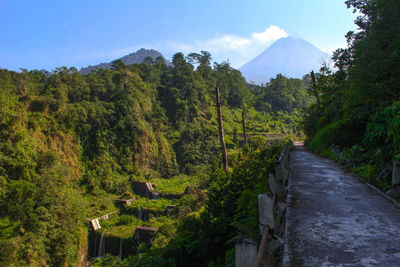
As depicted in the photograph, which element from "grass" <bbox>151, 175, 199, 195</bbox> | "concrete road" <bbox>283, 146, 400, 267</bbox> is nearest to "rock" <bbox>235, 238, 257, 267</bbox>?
"concrete road" <bbox>283, 146, 400, 267</bbox>

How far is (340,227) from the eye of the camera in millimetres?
3205

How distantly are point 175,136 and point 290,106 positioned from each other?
115 feet

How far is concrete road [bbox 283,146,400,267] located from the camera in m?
2.43

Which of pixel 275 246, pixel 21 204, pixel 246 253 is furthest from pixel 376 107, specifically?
pixel 21 204

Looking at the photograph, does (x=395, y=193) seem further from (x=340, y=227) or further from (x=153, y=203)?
(x=153, y=203)

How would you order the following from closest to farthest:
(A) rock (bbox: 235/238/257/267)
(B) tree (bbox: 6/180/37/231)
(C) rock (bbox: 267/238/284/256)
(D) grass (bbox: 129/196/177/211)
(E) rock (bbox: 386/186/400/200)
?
(A) rock (bbox: 235/238/257/267), (C) rock (bbox: 267/238/284/256), (E) rock (bbox: 386/186/400/200), (B) tree (bbox: 6/180/37/231), (D) grass (bbox: 129/196/177/211)

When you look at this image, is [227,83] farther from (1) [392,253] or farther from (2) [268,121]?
(1) [392,253]

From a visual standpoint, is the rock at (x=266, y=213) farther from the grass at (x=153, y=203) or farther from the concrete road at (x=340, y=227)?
the grass at (x=153, y=203)

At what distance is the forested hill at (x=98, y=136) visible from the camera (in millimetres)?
18156

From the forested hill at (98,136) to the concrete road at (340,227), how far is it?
12217 millimetres

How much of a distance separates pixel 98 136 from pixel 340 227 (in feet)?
120

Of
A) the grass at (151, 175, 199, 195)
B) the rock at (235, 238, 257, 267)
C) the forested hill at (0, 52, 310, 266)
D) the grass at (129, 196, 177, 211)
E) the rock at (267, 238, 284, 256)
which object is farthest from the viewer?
the grass at (151, 175, 199, 195)

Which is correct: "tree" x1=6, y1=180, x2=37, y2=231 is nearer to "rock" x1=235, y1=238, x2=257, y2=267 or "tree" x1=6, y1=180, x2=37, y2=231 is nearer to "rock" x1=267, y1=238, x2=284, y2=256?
"rock" x1=267, y1=238, x2=284, y2=256

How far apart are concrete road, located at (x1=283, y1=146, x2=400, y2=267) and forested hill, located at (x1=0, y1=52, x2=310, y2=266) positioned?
1222 cm
